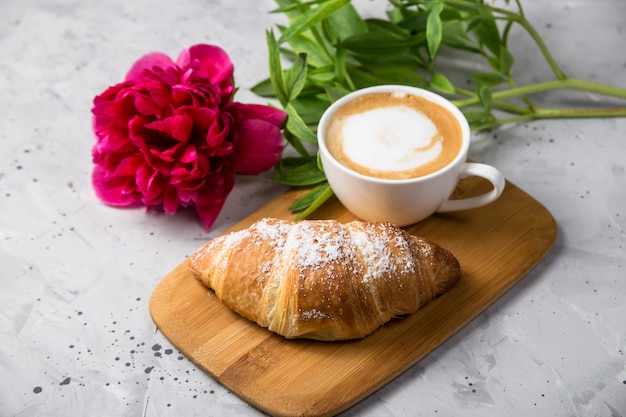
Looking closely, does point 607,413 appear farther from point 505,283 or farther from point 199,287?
point 199,287

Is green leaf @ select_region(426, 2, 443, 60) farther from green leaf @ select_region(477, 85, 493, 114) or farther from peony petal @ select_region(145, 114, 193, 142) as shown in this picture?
peony petal @ select_region(145, 114, 193, 142)

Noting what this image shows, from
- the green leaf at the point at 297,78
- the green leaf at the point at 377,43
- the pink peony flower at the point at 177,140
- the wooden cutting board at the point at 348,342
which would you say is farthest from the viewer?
the green leaf at the point at 377,43

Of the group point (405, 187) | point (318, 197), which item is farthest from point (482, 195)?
point (318, 197)

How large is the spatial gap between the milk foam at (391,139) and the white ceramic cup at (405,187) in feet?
0.13

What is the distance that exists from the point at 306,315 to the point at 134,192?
49 cm

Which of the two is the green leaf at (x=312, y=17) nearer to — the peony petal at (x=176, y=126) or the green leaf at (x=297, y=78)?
the green leaf at (x=297, y=78)

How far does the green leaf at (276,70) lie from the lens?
168 centimetres

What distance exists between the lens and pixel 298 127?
1.65 metres

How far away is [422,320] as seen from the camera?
1.43m

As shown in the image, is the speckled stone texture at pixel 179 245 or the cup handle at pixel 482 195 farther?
the cup handle at pixel 482 195

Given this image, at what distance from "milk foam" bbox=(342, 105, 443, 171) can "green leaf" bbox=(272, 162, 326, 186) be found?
134mm

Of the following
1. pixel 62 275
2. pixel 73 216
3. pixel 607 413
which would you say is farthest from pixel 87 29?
pixel 607 413

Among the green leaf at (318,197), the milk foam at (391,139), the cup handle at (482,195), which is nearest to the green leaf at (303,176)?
the green leaf at (318,197)

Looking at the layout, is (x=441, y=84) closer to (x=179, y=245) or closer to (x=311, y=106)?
(x=311, y=106)
